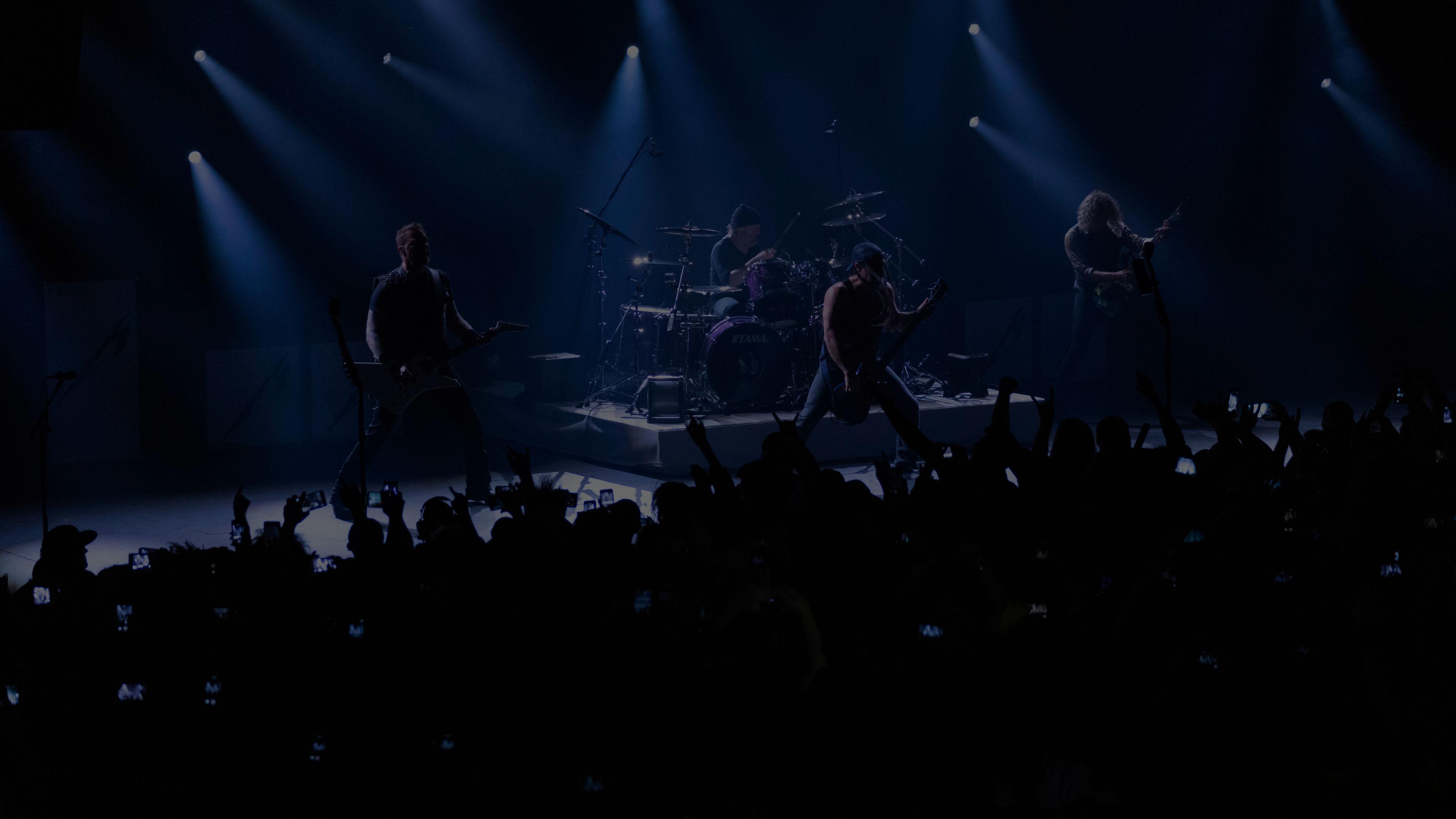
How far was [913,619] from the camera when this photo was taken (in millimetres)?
2422

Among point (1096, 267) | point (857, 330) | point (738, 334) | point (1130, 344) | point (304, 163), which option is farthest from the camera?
point (1130, 344)

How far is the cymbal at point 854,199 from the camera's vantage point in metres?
11.2

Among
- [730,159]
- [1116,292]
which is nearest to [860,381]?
[1116,292]

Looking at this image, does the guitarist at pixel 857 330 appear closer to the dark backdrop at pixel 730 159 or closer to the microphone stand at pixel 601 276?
the microphone stand at pixel 601 276

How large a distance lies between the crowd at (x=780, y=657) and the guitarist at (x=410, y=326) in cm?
509

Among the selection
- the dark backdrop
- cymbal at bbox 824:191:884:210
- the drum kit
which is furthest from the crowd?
cymbal at bbox 824:191:884:210

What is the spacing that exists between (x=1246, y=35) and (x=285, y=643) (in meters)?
14.2

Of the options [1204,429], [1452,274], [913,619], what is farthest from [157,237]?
[1452,274]

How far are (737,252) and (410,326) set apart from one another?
4.51 meters

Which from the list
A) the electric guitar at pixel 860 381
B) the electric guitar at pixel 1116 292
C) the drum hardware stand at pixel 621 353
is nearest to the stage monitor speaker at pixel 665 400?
the drum hardware stand at pixel 621 353

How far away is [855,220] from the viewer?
1155cm

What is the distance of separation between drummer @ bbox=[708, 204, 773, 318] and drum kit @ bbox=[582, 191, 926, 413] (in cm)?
11

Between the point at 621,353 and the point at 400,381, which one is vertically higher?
the point at 621,353

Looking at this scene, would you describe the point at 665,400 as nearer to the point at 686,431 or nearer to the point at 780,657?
the point at 686,431
